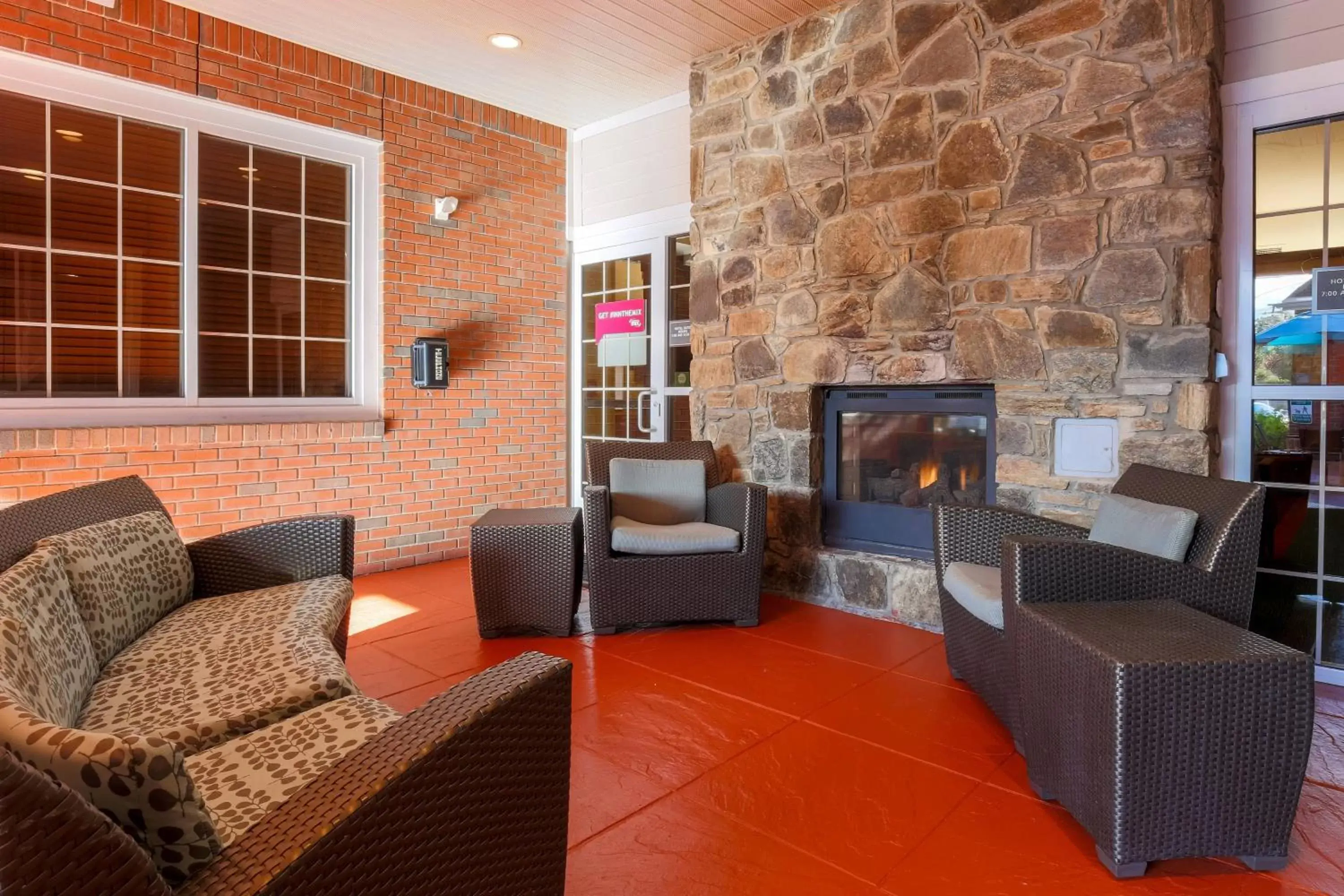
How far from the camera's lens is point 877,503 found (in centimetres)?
404

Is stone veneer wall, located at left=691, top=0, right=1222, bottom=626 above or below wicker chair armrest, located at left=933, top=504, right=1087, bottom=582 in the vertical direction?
above

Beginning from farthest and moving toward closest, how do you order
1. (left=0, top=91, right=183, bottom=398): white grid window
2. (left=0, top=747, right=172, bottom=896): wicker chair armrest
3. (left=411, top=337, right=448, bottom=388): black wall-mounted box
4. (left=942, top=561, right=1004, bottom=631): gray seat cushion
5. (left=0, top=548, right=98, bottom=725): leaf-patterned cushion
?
(left=411, top=337, right=448, bottom=388): black wall-mounted box, (left=0, top=91, right=183, bottom=398): white grid window, (left=942, top=561, right=1004, bottom=631): gray seat cushion, (left=0, top=548, right=98, bottom=725): leaf-patterned cushion, (left=0, top=747, right=172, bottom=896): wicker chair armrest

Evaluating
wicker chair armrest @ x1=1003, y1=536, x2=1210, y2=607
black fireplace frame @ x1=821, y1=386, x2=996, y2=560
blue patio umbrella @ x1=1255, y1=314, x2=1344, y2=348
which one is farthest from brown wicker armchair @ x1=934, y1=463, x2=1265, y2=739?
black fireplace frame @ x1=821, y1=386, x2=996, y2=560

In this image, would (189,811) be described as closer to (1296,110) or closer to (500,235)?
(1296,110)

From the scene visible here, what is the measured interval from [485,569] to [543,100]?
329 centimetres

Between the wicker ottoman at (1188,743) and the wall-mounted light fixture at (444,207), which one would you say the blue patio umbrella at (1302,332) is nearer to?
the wicker ottoman at (1188,743)

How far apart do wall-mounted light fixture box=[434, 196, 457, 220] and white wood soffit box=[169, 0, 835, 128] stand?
71 centimetres

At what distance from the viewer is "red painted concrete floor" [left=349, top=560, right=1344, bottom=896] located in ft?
5.89

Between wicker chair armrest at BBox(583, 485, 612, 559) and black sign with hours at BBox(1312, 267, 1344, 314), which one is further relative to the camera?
wicker chair armrest at BBox(583, 485, 612, 559)

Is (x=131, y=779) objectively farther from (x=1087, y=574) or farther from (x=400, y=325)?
(x=400, y=325)

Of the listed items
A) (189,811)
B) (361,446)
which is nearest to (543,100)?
(361,446)

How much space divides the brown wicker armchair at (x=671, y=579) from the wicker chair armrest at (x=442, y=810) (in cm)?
214

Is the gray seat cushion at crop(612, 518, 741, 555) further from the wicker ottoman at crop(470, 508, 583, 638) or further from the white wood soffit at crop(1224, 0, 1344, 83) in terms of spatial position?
the white wood soffit at crop(1224, 0, 1344, 83)

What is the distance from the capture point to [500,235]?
212 inches
